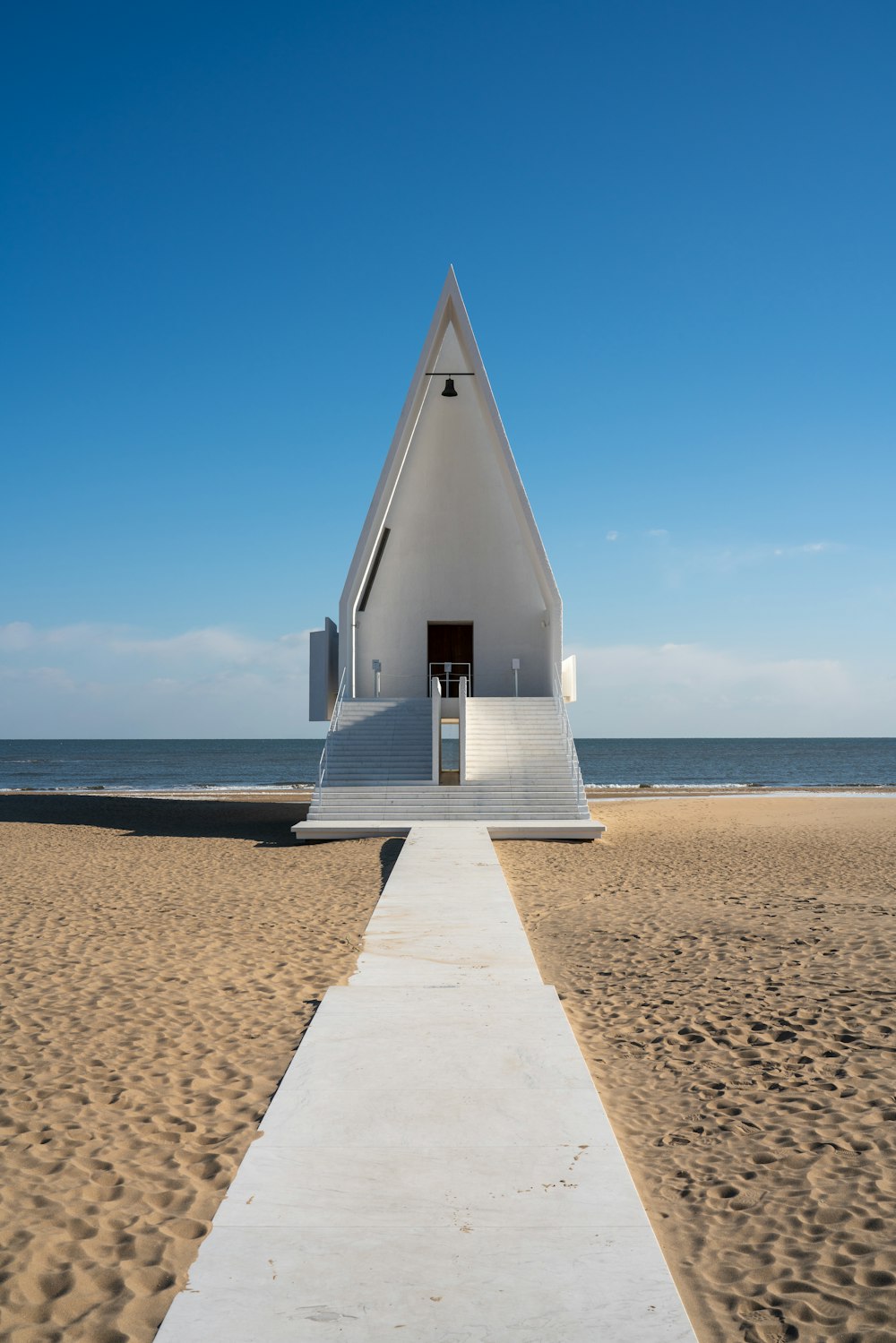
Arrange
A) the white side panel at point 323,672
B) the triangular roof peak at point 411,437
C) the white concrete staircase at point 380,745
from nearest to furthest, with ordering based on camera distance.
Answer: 1. the white concrete staircase at point 380,745
2. the triangular roof peak at point 411,437
3. the white side panel at point 323,672

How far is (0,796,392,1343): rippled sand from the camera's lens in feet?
9.17

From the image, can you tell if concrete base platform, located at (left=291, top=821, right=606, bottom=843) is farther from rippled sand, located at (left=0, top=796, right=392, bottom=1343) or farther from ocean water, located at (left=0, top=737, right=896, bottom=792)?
ocean water, located at (left=0, top=737, right=896, bottom=792)

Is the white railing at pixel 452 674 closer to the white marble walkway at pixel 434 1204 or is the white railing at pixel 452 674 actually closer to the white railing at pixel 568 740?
A: the white railing at pixel 568 740

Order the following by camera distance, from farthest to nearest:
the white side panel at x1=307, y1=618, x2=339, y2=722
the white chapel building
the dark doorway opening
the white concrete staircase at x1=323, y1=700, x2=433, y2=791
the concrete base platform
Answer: the dark doorway opening → the white side panel at x1=307, y1=618, x2=339, y2=722 → the white chapel building → the white concrete staircase at x1=323, y1=700, x2=433, y2=791 → the concrete base platform

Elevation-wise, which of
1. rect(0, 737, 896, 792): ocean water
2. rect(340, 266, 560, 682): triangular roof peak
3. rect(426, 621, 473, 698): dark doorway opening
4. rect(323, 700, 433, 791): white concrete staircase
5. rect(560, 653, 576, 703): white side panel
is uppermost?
rect(340, 266, 560, 682): triangular roof peak

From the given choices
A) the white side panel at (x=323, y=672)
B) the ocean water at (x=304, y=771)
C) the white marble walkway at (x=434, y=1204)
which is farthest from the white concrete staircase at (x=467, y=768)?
the ocean water at (x=304, y=771)

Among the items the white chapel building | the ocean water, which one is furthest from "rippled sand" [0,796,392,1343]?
the ocean water

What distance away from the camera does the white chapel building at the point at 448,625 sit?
52.4 feet

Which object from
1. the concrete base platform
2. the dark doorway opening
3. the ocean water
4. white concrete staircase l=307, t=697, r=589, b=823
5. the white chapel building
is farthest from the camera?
the ocean water

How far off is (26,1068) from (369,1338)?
289cm

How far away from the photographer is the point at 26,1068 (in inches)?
177

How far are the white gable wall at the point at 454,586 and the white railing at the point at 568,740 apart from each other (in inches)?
49.2

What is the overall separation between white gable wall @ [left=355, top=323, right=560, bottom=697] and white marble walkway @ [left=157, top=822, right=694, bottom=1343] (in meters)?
15.2

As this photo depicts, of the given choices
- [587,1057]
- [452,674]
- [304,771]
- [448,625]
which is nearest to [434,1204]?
[587,1057]
